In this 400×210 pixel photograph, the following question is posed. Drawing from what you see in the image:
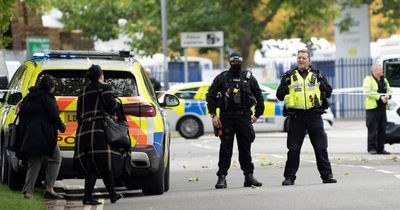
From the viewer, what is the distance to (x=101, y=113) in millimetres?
12695

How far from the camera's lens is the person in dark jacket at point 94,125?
41.5 feet

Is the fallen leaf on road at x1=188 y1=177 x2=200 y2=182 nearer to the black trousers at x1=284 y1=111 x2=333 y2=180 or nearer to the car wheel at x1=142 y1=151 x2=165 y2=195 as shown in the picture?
the black trousers at x1=284 y1=111 x2=333 y2=180

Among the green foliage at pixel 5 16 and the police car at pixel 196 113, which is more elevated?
the green foliage at pixel 5 16

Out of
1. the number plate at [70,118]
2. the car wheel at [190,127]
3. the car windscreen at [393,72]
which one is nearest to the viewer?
the number plate at [70,118]

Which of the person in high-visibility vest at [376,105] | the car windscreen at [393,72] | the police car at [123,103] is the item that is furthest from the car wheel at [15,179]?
the car windscreen at [393,72]

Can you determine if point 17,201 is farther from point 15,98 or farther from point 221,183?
point 221,183

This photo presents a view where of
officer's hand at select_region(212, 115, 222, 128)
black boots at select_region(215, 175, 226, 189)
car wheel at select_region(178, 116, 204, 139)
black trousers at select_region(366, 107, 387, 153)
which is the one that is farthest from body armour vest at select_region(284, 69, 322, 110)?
car wheel at select_region(178, 116, 204, 139)

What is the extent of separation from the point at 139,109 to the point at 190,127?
16.3 meters

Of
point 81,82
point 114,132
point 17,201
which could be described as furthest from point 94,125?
point 81,82

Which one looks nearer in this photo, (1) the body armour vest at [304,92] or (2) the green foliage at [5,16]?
(1) the body armour vest at [304,92]

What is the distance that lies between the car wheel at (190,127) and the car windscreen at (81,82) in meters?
15.8

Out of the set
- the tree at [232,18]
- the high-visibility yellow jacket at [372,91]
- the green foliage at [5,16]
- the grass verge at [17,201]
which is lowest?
the grass verge at [17,201]

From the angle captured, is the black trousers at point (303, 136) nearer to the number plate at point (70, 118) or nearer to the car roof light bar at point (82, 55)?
the car roof light bar at point (82, 55)

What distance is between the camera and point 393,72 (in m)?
22.4
